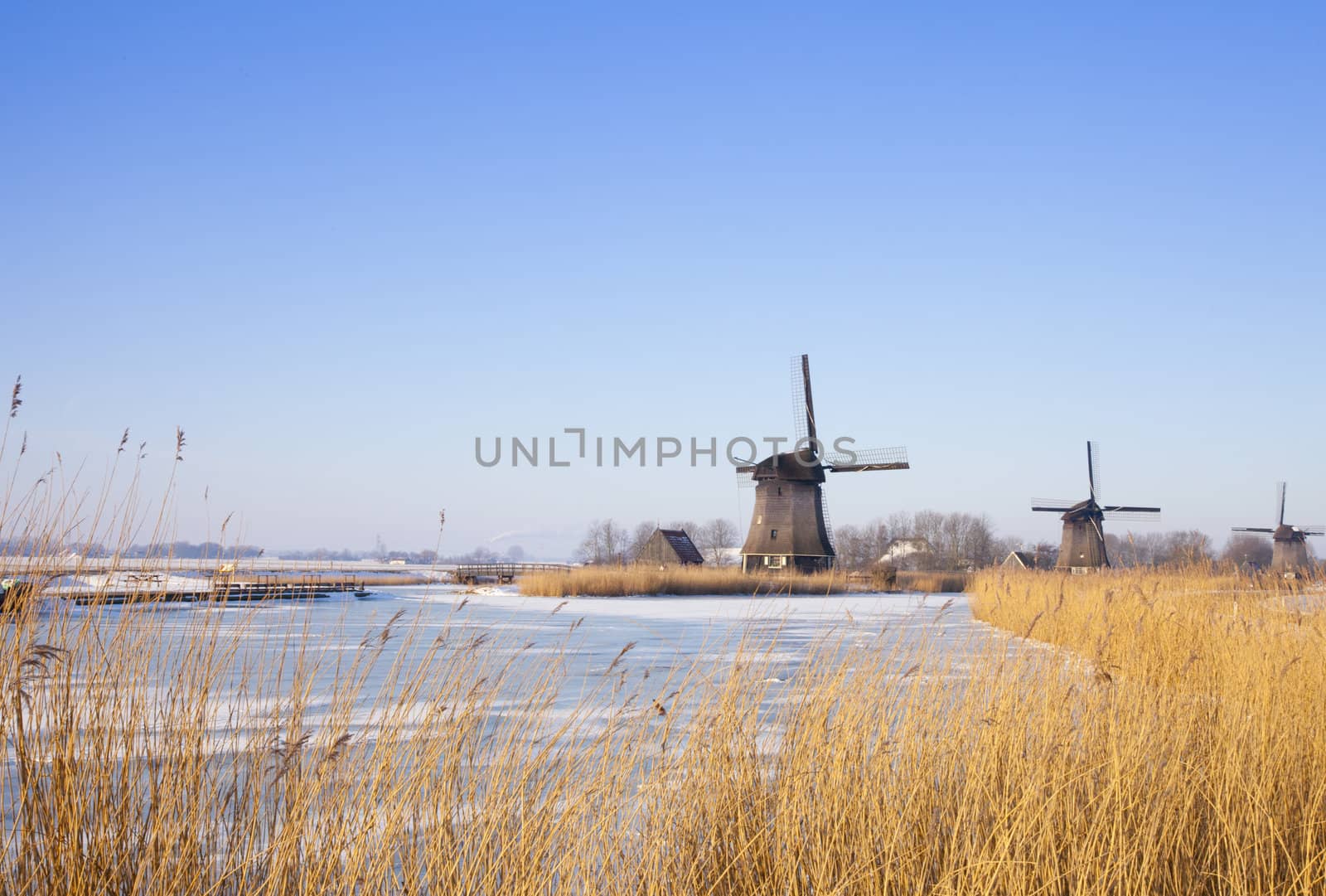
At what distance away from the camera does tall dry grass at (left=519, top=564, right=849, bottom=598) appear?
792 inches

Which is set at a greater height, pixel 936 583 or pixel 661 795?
pixel 661 795

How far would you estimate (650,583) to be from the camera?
832 inches

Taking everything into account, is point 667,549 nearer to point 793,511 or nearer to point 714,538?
point 793,511

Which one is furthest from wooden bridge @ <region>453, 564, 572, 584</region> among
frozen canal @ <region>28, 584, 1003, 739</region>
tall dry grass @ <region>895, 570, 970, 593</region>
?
frozen canal @ <region>28, 584, 1003, 739</region>

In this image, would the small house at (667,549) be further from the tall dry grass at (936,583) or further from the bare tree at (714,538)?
the bare tree at (714,538)

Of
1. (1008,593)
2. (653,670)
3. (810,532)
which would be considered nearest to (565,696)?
(653,670)

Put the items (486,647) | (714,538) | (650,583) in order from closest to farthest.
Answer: (486,647) → (650,583) → (714,538)

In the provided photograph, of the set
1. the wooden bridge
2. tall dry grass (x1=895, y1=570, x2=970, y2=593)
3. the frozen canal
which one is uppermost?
the frozen canal

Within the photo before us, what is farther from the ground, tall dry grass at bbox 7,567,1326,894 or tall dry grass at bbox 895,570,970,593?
tall dry grass at bbox 7,567,1326,894

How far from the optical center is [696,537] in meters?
92.9

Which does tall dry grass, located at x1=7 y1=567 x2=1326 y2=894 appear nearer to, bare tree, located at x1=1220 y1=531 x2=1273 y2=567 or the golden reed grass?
the golden reed grass

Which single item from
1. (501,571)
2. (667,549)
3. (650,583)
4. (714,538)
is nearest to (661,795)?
(650,583)

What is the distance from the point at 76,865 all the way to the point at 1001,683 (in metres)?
3.11

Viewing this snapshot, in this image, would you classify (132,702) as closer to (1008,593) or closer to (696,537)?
(1008,593)
